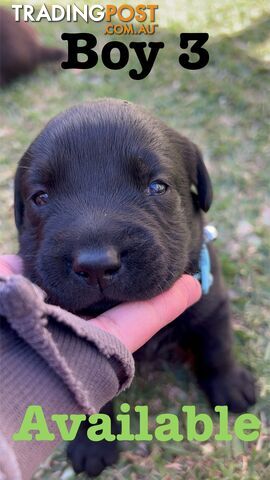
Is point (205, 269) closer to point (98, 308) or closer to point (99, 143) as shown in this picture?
point (98, 308)

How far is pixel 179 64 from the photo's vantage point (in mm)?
4695

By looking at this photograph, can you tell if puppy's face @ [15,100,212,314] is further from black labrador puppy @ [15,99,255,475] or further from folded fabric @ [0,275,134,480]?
folded fabric @ [0,275,134,480]

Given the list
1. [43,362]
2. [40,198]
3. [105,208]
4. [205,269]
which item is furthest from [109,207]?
[205,269]

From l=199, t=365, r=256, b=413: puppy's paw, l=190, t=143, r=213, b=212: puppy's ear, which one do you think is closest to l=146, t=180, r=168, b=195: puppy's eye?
l=190, t=143, r=213, b=212: puppy's ear

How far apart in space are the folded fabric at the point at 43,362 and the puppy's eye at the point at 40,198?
0.56 metres

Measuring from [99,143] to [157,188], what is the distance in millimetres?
263

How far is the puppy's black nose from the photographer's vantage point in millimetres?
1511

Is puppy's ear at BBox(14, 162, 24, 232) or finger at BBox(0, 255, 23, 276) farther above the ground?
puppy's ear at BBox(14, 162, 24, 232)

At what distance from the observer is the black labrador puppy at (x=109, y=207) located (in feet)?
5.28

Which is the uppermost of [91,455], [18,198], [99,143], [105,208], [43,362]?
[99,143]

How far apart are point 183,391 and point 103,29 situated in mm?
4077

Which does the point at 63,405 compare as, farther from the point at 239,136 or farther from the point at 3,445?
the point at 239,136

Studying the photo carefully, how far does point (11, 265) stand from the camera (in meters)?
2.12

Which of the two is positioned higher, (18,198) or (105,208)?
(105,208)
